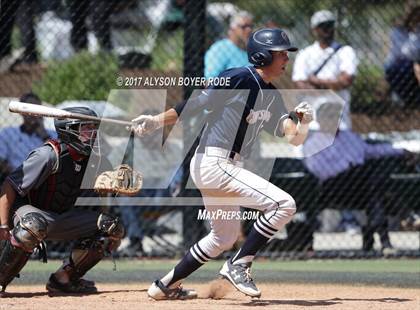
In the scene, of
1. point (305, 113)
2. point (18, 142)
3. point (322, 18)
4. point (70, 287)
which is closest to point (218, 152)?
point (305, 113)

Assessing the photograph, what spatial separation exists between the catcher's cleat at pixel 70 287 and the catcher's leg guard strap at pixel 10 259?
380mm

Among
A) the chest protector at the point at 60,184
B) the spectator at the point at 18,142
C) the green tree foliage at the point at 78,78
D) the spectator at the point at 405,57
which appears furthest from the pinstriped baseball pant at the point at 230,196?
the green tree foliage at the point at 78,78

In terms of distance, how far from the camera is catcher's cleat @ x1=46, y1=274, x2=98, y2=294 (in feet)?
21.1

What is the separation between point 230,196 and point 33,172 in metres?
1.24

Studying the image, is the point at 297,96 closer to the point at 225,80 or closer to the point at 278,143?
the point at 278,143

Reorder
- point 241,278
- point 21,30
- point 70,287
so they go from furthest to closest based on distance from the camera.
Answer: point 21,30, point 70,287, point 241,278

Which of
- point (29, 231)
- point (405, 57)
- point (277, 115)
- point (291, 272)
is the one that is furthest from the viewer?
point (405, 57)

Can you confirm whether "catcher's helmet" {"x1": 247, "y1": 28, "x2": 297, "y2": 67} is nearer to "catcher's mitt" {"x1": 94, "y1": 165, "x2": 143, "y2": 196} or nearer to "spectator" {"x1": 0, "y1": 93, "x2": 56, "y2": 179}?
"catcher's mitt" {"x1": 94, "y1": 165, "x2": 143, "y2": 196}

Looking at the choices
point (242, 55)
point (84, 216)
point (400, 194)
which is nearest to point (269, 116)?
point (84, 216)

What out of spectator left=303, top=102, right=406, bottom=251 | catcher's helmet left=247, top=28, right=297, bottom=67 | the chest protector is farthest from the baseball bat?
spectator left=303, top=102, right=406, bottom=251

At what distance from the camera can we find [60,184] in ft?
20.2

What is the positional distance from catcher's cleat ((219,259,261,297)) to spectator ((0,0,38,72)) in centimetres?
422

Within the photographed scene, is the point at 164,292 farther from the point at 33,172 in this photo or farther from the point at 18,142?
the point at 18,142

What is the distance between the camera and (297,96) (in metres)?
9.29
